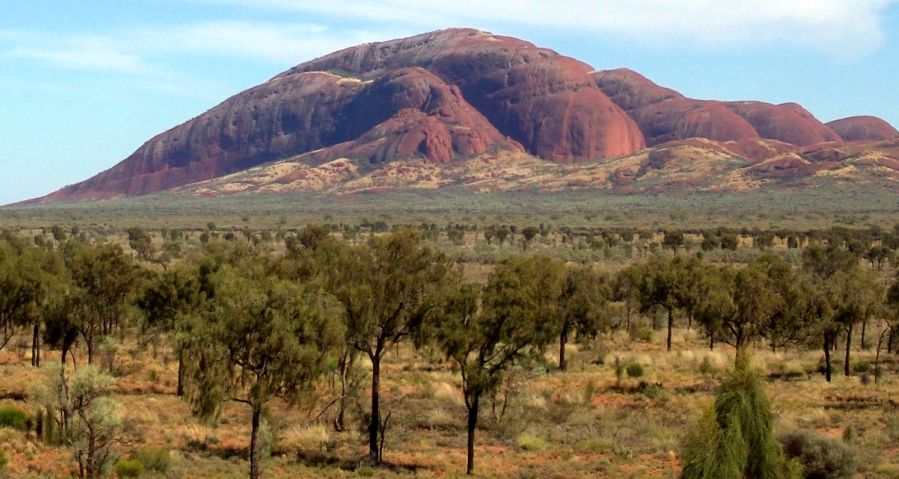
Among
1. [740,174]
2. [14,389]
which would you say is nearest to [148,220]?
[740,174]

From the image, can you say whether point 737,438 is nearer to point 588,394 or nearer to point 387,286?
point 387,286

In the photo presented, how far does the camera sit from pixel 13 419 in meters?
23.9

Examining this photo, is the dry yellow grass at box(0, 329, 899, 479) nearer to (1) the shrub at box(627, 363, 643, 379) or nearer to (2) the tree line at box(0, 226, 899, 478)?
(1) the shrub at box(627, 363, 643, 379)

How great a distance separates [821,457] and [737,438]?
685cm

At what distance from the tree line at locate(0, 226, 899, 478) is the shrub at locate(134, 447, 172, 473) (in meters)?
1.50

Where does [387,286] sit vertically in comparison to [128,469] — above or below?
above

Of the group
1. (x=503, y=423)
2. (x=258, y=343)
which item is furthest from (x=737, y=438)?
(x=503, y=423)

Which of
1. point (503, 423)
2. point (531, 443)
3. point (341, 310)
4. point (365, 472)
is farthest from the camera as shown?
point (503, 423)

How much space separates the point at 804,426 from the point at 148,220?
468 feet

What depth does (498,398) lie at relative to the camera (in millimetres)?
30750

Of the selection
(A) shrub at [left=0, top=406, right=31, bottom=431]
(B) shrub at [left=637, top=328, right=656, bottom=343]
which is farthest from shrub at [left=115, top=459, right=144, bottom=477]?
(B) shrub at [left=637, top=328, right=656, bottom=343]

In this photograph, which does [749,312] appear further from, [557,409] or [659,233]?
[659,233]

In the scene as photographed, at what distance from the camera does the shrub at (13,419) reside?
936 inches

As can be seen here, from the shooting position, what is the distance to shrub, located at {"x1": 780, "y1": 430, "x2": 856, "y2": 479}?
20.3 meters
